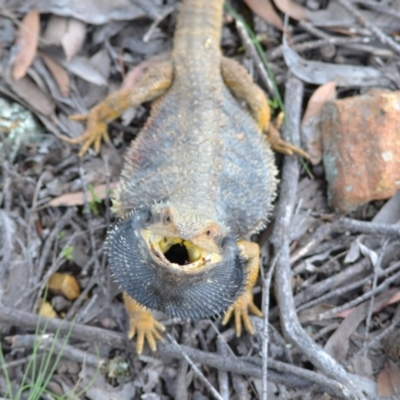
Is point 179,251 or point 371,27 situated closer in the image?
point 179,251

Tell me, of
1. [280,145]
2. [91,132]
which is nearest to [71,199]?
[91,132]

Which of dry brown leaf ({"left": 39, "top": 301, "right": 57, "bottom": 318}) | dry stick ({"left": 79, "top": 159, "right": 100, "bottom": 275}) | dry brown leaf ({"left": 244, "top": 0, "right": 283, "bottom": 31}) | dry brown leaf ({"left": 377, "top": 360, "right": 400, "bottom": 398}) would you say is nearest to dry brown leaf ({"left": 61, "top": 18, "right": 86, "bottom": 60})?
dry stick ({"left": 79, "top": 159, "right": 100, "bottom": 275})

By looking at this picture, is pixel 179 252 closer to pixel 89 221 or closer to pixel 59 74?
pixel 89 221

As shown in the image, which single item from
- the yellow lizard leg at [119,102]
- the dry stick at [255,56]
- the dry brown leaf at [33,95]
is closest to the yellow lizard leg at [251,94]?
the dry stick at [255,56]

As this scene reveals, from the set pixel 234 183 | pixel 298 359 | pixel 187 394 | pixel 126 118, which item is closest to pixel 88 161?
pixel 126 118

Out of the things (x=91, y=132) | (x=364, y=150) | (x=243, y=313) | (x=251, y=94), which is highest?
(x=251, y=94)

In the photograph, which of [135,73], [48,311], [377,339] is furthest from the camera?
[135,73]

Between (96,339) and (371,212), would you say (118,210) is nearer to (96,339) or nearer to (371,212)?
(96,339)
